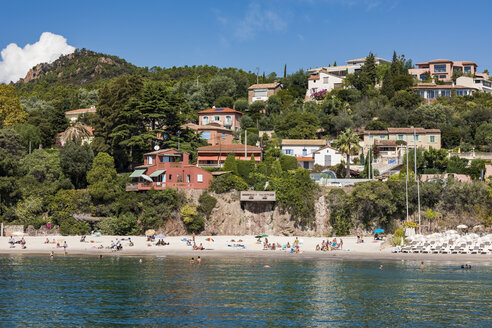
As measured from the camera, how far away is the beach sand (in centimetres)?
5222

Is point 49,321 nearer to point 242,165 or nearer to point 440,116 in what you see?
point 242,165

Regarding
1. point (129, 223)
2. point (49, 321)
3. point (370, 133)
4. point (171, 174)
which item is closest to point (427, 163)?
point (370, 133)

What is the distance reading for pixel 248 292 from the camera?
126ft

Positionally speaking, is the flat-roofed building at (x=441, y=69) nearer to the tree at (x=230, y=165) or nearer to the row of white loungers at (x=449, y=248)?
the tree at (x=230, y=165)

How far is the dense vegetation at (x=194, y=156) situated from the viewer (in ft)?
202

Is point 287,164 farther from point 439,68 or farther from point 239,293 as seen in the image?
point 439,68

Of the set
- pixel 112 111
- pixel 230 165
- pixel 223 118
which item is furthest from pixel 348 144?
pixel 223 118

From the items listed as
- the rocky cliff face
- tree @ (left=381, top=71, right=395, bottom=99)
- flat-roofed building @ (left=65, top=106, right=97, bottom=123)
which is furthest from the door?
flat-roofed building @ (left=65, top=106, right=97, bottom=123)

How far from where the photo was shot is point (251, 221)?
62906 mm

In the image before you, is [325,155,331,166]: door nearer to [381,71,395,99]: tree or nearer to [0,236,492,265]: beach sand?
[0,236,492,265]: beach sand

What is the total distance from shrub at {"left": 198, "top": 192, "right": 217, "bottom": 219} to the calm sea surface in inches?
462

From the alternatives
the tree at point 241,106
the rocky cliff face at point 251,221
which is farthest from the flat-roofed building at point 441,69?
the rocky cliff face at point 251,221

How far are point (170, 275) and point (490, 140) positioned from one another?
56783mm

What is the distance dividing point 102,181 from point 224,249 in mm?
16709
